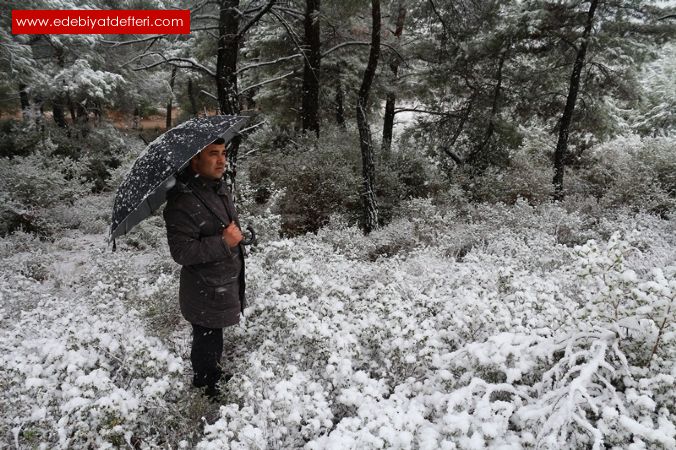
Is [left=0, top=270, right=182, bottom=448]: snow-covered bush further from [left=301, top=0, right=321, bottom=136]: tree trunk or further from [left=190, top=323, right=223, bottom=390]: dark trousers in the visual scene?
[left=301, top=0, right=321, bottom=136]: tree trunk

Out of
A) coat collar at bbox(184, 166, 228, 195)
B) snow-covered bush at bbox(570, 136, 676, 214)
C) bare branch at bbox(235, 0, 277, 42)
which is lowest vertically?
snow-covered bush at bbox(570, 136, 676, 214)

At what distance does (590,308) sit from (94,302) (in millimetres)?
5264

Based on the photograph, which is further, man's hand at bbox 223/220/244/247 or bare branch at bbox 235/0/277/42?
bare branch at bbox 235/0/277/42

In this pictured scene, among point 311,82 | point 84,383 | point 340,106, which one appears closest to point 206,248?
point 84,383

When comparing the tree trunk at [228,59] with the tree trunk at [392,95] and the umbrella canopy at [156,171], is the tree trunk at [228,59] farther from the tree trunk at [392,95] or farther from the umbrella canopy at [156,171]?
the tree trunk at [392,95]

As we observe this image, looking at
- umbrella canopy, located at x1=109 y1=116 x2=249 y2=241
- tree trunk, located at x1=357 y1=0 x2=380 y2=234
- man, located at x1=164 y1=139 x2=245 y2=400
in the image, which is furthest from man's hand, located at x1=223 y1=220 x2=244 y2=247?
tree trunk, located at x1=357 y1=0 x2=380 y2=234

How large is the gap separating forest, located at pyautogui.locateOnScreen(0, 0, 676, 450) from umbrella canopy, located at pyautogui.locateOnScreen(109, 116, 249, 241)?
3.84ft

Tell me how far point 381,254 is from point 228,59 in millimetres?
4287

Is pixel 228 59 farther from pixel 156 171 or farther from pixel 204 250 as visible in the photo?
pixel 204 250

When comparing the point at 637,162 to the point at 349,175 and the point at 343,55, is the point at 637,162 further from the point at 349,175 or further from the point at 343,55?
the point at 343,55

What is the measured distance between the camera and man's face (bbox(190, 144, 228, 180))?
3024 millimetres

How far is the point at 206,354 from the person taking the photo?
3264 millimetres

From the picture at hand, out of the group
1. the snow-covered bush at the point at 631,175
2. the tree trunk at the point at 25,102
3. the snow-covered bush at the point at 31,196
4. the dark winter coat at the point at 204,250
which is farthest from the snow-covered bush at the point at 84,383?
the tree trunk at the point at 25,102

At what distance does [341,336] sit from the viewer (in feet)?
11.9
